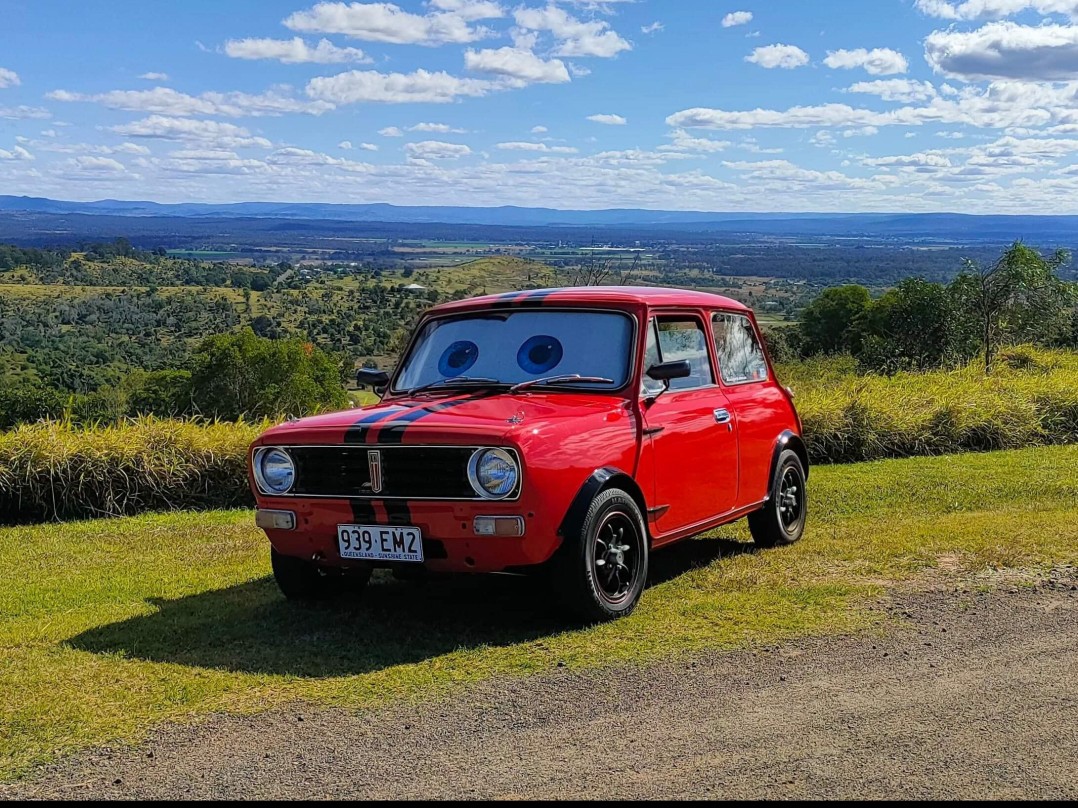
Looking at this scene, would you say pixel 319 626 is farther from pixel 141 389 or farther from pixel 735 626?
pixel 141 389

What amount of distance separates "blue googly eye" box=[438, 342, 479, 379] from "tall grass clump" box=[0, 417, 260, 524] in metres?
5.03

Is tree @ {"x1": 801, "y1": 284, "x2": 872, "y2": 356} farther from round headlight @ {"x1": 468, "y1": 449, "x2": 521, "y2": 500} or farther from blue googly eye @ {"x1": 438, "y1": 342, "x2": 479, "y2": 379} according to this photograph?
round headlight @ {"x1": 468, "y1": 449, "x2": 521, "y2": 500}

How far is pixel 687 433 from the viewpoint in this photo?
266 inches

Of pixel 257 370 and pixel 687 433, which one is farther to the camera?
pixel 257 370

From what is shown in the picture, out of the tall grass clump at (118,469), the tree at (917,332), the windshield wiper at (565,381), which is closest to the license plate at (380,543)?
the windshield wiper at (565,381)

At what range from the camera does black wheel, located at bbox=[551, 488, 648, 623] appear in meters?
5.64

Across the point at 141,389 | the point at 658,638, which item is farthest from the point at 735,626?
the point at 141,389

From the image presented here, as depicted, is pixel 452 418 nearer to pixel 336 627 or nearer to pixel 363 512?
pixel 363 512

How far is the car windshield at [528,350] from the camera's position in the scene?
6.51 metres

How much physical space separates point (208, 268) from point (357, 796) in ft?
375

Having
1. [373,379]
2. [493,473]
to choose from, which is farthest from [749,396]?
[493,473]

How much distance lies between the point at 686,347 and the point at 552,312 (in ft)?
3.20

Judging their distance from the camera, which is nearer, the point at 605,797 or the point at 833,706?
the point at 605,797

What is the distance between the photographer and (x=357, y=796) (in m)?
3.83
